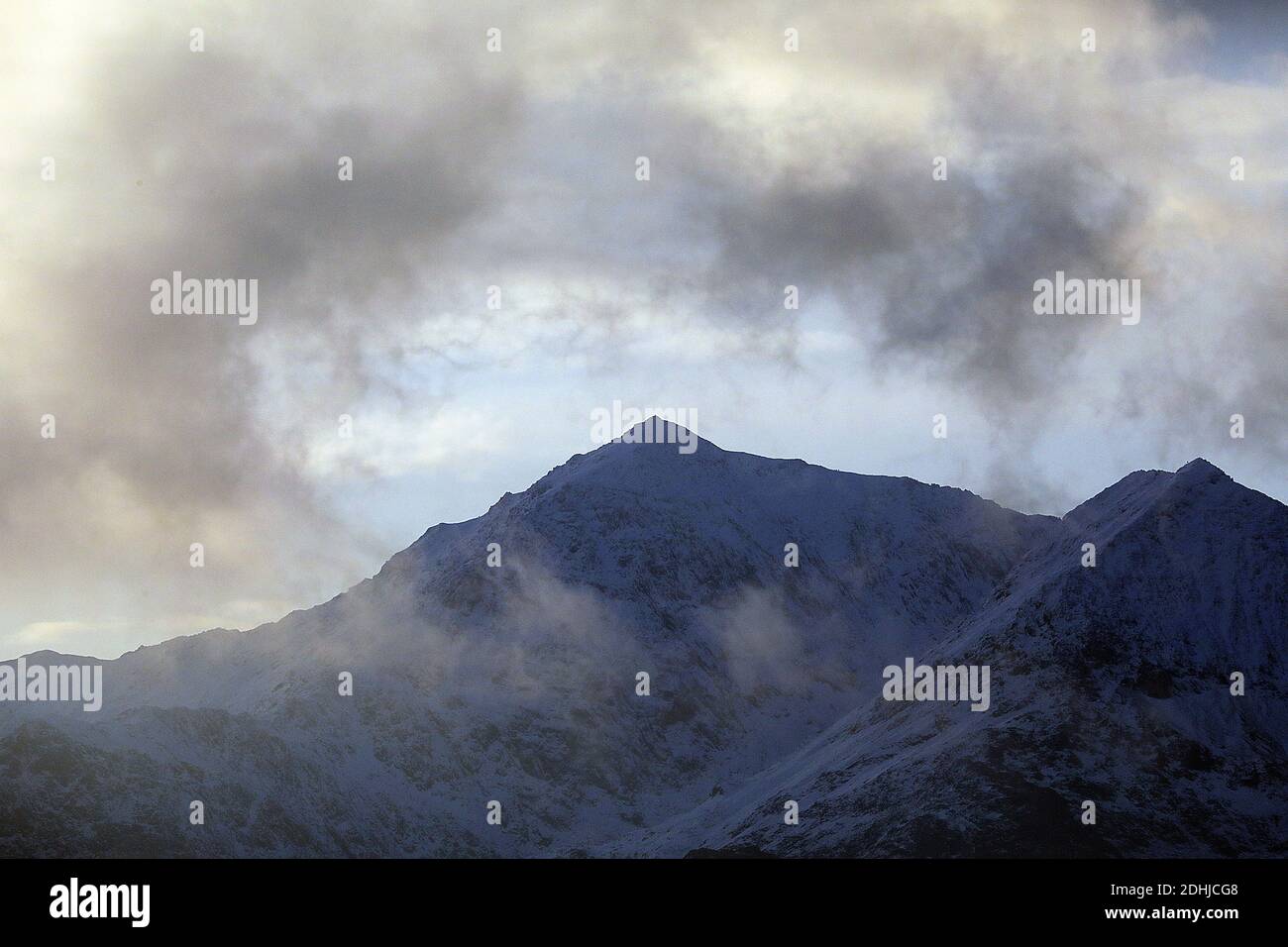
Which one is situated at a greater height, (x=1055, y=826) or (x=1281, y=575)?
(x=1281, y=575)

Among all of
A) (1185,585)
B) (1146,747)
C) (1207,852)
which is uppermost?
(1185,585)
